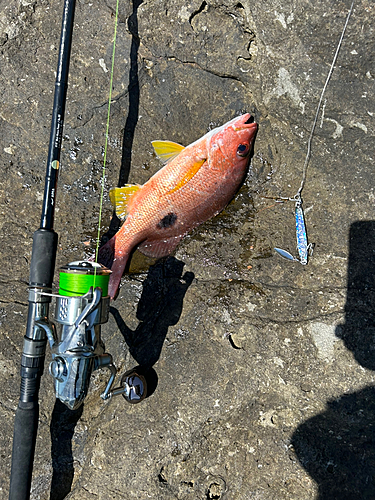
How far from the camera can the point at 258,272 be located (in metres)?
3.10

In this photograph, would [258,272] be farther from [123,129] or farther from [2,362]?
[2,362]

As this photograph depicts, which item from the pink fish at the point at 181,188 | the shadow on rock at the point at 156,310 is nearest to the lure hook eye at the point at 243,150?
the pink fish at the point at 181,188

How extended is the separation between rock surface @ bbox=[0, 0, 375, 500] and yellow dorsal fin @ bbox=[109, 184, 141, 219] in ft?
0.30

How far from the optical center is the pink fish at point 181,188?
2.93m

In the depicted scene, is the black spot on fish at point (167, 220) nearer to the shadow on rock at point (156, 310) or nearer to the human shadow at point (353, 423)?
the shadow on rock at point (156, 310)

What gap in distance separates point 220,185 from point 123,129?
3.26 ft

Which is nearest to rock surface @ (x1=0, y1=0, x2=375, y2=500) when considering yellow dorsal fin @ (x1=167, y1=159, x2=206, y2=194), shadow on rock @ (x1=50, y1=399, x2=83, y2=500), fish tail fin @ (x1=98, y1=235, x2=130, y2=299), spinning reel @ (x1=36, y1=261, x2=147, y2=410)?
shadow on rock @ (x1=50, y1=399, x2=83, y2=500)

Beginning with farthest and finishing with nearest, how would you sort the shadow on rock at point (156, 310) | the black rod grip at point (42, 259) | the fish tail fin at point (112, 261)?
the shadow on rock at point (156, 310), the fish tail fin at point (112, 261), the black rod grip at point (42, 259)

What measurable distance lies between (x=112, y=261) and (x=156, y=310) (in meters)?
0.57

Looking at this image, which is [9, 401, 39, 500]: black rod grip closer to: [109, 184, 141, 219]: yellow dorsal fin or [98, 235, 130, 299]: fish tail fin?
[98, 235, 130, 299]: fish tail fin

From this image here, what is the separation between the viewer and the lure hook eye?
2959 millimetres

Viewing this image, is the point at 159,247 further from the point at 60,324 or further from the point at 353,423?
the point at 353,423

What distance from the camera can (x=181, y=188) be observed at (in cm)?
295

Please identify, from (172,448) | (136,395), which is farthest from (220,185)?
(172,448)
